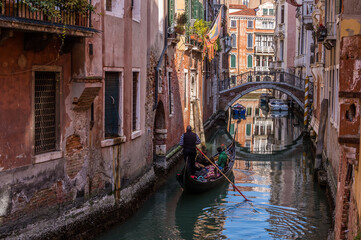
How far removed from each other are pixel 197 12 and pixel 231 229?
11230 mm

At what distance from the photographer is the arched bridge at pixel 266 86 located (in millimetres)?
30541

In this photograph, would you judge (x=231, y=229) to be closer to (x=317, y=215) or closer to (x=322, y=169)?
(x=317, y=215)

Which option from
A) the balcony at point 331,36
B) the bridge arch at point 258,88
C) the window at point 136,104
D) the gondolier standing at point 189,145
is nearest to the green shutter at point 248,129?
the bridge arch at point 258,88

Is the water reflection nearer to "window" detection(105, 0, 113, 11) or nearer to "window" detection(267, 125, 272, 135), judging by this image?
"window" detection(267, 125, 272, 135)

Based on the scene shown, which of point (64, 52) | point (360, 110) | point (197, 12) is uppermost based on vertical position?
point (197, 12)

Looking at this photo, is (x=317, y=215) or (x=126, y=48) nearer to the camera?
(x=126, y=48)

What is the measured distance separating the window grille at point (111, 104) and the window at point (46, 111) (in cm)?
165

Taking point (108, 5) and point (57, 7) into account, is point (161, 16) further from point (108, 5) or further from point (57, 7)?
point (57, 7)

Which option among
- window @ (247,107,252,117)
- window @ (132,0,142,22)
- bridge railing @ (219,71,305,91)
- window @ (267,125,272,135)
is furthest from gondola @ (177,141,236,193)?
window @ (247,107,252,117)

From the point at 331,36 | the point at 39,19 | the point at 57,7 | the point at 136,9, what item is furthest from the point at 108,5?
the point at 331,36

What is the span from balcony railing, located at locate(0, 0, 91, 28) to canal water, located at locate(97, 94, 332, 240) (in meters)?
3.27

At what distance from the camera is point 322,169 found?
13.6 m

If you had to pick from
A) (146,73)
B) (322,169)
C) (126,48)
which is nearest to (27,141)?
(126,48)

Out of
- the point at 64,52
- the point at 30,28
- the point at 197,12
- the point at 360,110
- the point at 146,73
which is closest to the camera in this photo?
the point at 360,110
